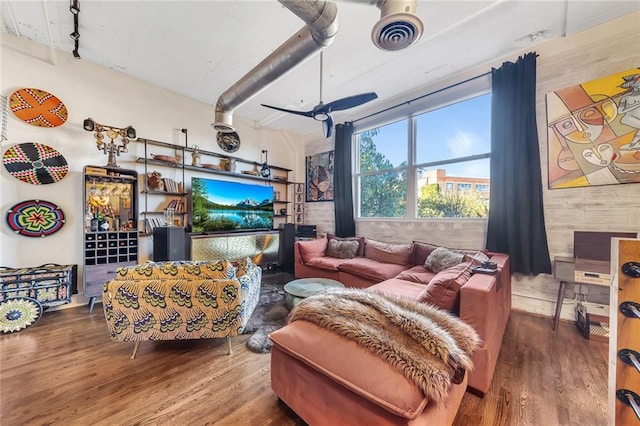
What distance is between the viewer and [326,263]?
357 centimetres

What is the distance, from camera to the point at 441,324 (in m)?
1.21

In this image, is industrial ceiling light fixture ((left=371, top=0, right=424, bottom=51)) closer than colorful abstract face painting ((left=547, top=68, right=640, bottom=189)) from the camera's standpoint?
Yes

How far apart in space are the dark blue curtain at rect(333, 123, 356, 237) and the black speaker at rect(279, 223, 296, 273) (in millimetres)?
943

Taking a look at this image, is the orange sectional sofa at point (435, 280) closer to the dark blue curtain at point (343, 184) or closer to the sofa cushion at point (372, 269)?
the sofa cushion at point (372, 269)

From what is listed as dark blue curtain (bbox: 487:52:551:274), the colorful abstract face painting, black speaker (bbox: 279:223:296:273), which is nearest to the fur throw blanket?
dark blue curtain (bbox: 487:52:551:274)

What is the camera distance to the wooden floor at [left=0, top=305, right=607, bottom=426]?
1339 mm

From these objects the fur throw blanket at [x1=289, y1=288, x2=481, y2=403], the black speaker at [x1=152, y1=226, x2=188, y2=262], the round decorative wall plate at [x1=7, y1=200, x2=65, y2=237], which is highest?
the round decorative wall plate at [x1=7, y1=200, x2=65, y2=237]

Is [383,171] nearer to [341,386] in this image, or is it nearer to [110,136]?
[341,386]

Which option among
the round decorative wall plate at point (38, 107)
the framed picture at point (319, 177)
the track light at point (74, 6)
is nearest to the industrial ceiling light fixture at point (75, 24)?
the track light at point (74, 6)

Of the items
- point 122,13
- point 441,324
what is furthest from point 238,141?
point 441,324

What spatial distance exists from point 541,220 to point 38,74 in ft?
20.4

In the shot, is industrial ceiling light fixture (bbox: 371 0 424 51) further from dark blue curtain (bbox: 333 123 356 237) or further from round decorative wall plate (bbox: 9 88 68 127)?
A: round decorative wall plate (bbox: 9 88 68 127)

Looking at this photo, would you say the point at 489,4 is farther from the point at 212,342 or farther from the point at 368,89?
the point at 212,342

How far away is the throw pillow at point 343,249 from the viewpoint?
3.81 meters
